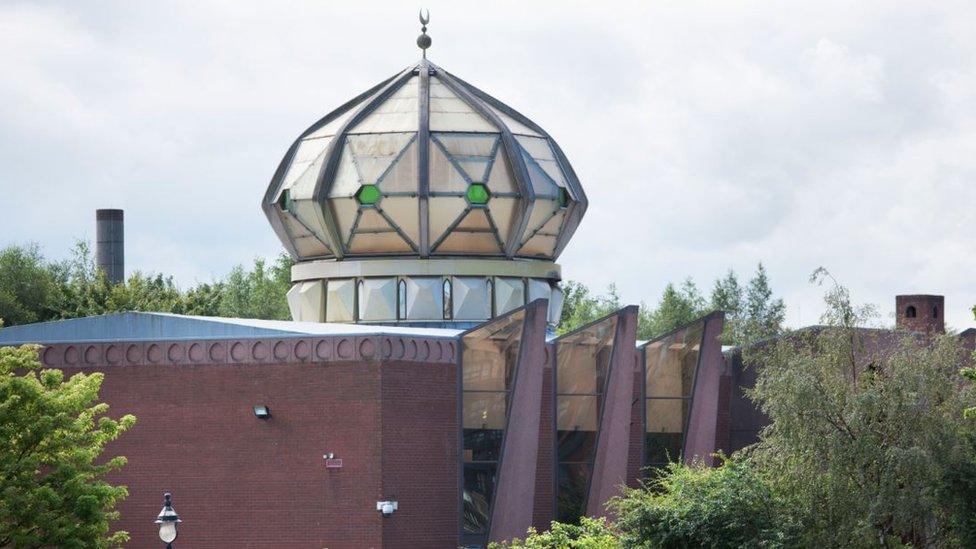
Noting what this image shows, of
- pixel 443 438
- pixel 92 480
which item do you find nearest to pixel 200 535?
pixel 92 480

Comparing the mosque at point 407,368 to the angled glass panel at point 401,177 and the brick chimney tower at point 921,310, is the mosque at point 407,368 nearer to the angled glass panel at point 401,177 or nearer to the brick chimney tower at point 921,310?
the angled glass panel at point 401,177

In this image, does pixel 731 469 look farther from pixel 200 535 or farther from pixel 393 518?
pixel 200 535

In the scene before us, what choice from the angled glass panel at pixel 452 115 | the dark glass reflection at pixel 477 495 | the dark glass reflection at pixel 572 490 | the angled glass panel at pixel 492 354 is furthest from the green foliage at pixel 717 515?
the angled glass panel at pixel 452 115

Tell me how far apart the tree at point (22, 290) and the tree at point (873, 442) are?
3819 cm

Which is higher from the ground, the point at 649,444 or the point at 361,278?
the point at 361,278

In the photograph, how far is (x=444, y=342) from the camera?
41.5 metres

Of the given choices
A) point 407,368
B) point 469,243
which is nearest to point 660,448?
point 469,243

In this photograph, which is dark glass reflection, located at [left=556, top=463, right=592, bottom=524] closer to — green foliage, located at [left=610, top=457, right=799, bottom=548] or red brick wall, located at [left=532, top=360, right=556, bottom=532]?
red brick wall, located at [left=532, top=360, right=556, bottom=532]

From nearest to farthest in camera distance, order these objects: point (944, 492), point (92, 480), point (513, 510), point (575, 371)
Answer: point (944, 492) < point (92, 480) < point (513, 510) < point (575, 371)

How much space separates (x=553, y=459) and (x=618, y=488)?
5.25 ft

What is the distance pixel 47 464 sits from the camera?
36250 millimetres

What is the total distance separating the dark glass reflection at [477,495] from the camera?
4159 cm

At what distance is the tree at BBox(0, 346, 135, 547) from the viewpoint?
34656 mm

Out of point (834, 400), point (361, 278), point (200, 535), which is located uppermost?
point (361, 278)
